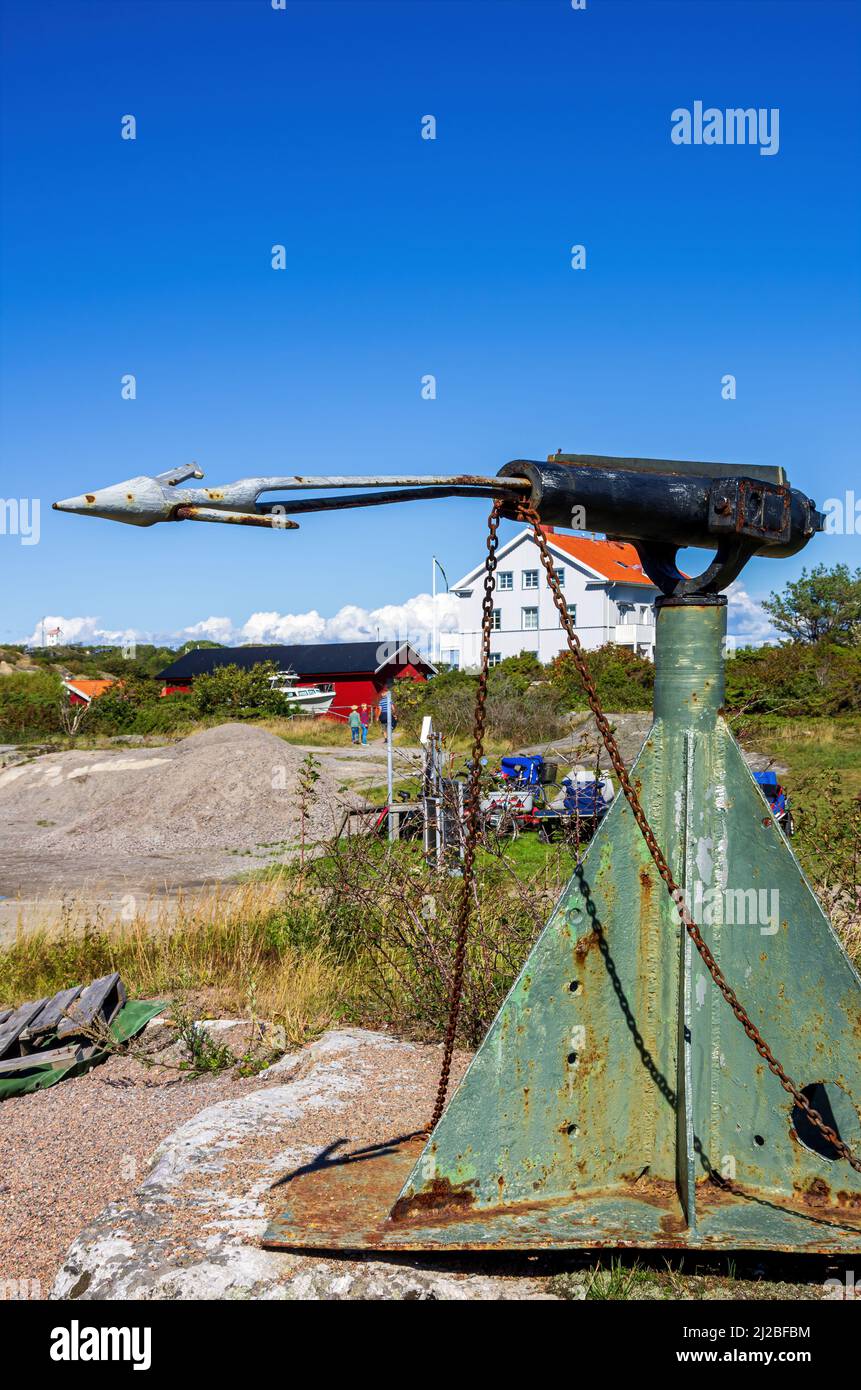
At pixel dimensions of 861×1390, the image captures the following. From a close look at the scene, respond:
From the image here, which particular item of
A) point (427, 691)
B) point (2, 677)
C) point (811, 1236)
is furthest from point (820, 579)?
point (811, 1236)

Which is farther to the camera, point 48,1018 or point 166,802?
point 166,802

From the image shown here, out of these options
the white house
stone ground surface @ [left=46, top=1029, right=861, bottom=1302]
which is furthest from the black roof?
stone ground surface @ [left=46, top=1029, right=861, bottom=1302]

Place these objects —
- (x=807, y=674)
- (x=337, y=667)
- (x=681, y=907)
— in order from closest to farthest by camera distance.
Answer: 1. (x=681, y=907)
2. (x=807, y=674)
3. (x=337, y=667)

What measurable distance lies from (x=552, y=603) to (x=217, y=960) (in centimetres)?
3417

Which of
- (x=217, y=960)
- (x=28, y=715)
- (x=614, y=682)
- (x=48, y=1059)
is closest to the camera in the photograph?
(x=48, y=1059)

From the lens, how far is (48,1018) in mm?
5336

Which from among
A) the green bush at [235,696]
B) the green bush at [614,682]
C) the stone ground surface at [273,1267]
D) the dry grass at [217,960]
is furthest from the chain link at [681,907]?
the green bush at [235,696]

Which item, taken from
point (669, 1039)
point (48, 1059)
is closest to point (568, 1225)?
point (669, 1039)

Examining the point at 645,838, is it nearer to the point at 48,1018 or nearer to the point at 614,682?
the point at 48,1018

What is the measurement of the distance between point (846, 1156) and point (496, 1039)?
0.83 meters

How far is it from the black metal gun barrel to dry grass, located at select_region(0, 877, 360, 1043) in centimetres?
329

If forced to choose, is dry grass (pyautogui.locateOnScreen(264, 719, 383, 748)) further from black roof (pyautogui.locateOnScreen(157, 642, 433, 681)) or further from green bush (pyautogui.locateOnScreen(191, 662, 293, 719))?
black roof (pyautogui.locateOnScreen(157, 642, 433, 681))

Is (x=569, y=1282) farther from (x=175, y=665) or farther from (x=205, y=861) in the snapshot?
(x=175, y=665)

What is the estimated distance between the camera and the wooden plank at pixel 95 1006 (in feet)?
16.6
